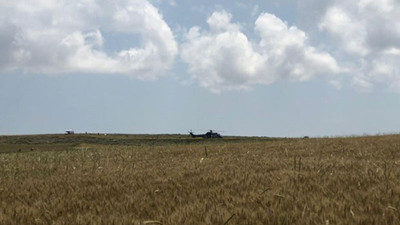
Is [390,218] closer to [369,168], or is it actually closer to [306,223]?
[306,223]

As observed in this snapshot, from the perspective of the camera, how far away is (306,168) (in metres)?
9.78

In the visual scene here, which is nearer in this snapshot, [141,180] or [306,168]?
[141,180]

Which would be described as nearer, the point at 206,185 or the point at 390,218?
the point at 390,218

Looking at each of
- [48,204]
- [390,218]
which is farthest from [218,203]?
[48,204]

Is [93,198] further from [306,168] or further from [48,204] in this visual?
[306,168]

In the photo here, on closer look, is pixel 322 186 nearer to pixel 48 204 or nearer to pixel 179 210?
pixel 179 210

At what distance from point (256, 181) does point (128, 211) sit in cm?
280

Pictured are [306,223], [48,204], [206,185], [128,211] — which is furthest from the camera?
[206,185]

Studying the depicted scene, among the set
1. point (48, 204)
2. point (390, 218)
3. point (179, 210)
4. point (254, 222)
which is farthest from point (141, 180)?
point (390, 218)

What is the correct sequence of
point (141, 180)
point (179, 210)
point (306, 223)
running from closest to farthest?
1. point (306, 223)
2. point (179, 210)
3. point (141, 180)

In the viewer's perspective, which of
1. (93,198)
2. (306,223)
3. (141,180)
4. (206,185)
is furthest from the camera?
(141,180)

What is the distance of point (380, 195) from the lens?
240 inches

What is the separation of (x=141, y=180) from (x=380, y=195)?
488 centimetres

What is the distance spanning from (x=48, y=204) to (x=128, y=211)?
1.66 m
